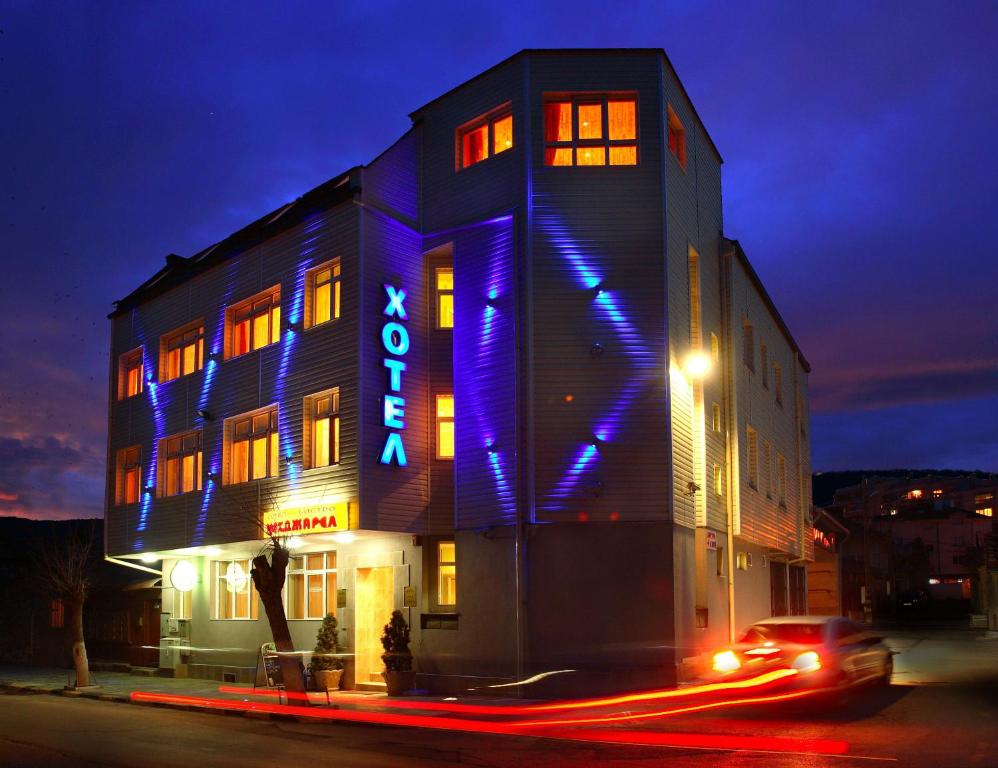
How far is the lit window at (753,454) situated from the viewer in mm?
31250

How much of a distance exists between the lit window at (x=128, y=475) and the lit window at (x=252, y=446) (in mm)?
5825

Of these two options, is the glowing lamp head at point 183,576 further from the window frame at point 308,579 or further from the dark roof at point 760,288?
the dark roof at point 760,288

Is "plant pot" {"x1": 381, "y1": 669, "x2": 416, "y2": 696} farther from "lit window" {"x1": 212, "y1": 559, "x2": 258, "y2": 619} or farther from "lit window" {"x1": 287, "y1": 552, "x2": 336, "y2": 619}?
"lit window" {"x1": 212, "y1": 559, "x2": 258, "y2": 619}

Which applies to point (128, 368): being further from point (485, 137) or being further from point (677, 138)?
point (677, 138)

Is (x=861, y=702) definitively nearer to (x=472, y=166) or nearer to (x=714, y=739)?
(x=714, y=739)

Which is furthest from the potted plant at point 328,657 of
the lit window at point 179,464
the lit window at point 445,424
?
the lit window at point 179,464

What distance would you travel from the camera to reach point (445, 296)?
80.3 feet

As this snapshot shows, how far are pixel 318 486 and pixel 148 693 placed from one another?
21.0 feet

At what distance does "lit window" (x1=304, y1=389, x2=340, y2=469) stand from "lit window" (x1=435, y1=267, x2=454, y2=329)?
10.2ft

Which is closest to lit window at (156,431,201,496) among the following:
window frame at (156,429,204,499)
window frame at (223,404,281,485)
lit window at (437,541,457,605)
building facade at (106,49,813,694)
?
window frame at (156,429,204,499)

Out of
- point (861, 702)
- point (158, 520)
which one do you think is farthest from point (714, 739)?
point (158, 520)

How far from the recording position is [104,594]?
1389 inches

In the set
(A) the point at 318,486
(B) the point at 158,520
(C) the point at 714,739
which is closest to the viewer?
(C) the point at 714,739

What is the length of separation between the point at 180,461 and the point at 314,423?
7253 millimetres
